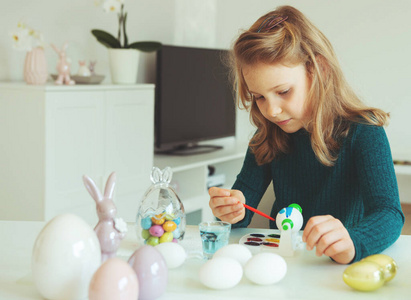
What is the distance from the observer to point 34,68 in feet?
9.07

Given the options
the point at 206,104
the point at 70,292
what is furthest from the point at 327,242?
the point at 206,104

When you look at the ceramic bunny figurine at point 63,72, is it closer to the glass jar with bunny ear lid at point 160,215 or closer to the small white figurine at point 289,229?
the glass jar with bunny ear lid at point 160,215

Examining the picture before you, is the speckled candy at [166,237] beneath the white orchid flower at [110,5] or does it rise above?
beneath

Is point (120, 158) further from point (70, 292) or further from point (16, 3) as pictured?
point (70, 292)

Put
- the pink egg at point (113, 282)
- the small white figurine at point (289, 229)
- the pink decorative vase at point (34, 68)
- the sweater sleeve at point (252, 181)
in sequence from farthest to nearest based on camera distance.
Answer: the pink decorative vase at point (34, 68), the sweater sleeve at point (252, 181), the small white figurine at point (289, 229), the pink egg at point (113, 282)

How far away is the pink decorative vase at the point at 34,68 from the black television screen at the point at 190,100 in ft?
3.48

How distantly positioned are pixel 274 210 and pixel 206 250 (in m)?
0.55

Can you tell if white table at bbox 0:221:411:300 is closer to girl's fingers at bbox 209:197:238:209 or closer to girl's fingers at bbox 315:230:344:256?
girl's fingers at bbox 315:230:344:256

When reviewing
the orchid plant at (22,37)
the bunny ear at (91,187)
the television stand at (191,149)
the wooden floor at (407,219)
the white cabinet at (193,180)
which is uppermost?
the orchid plant at (22,37)

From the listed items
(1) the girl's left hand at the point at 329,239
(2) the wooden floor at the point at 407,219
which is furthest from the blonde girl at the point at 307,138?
(2) the wooden floor at the point at 407,219

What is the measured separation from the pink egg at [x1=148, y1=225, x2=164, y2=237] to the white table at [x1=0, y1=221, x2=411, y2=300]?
0.06 metres

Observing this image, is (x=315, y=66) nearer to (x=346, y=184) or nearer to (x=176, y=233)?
(x=346, y=184)

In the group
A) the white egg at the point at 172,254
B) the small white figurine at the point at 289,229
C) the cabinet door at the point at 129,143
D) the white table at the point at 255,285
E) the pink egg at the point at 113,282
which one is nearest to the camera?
the pink egg at the point at 113,282

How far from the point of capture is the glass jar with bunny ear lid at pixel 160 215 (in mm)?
1117
